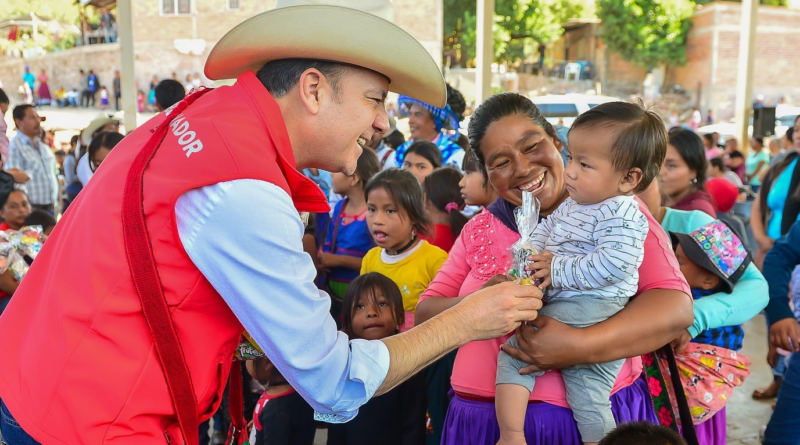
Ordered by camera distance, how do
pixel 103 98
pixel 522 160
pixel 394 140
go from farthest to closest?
pixel 103 98 < pixel 394 140 < pixel 522 160

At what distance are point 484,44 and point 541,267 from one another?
6709 millimetres

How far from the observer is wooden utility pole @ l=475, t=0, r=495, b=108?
8.41 metres

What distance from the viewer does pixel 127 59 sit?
297 inches

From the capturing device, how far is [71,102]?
38594mm

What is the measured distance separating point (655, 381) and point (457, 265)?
0.82 meters

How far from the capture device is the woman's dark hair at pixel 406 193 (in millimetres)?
4182

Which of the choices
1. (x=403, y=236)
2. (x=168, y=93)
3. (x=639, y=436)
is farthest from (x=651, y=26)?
(x=639, y=436)

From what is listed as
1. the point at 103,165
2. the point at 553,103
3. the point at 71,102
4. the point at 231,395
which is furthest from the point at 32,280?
the point at 71,102

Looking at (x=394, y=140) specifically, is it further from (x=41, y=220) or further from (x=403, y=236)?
(x=403, y=236)

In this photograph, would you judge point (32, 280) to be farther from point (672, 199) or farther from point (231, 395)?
point (672, 199)

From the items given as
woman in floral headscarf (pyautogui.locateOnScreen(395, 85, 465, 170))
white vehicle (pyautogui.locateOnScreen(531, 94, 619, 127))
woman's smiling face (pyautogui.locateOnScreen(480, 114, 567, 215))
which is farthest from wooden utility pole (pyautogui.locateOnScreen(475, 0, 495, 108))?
white vehicle (pyautogui.locateOnScreen(531, 94, 619, 127))

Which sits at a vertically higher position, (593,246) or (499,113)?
(499,113)

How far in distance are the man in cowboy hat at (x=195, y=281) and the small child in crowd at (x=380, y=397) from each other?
175cm

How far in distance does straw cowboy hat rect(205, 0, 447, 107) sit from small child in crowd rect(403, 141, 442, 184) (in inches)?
146
